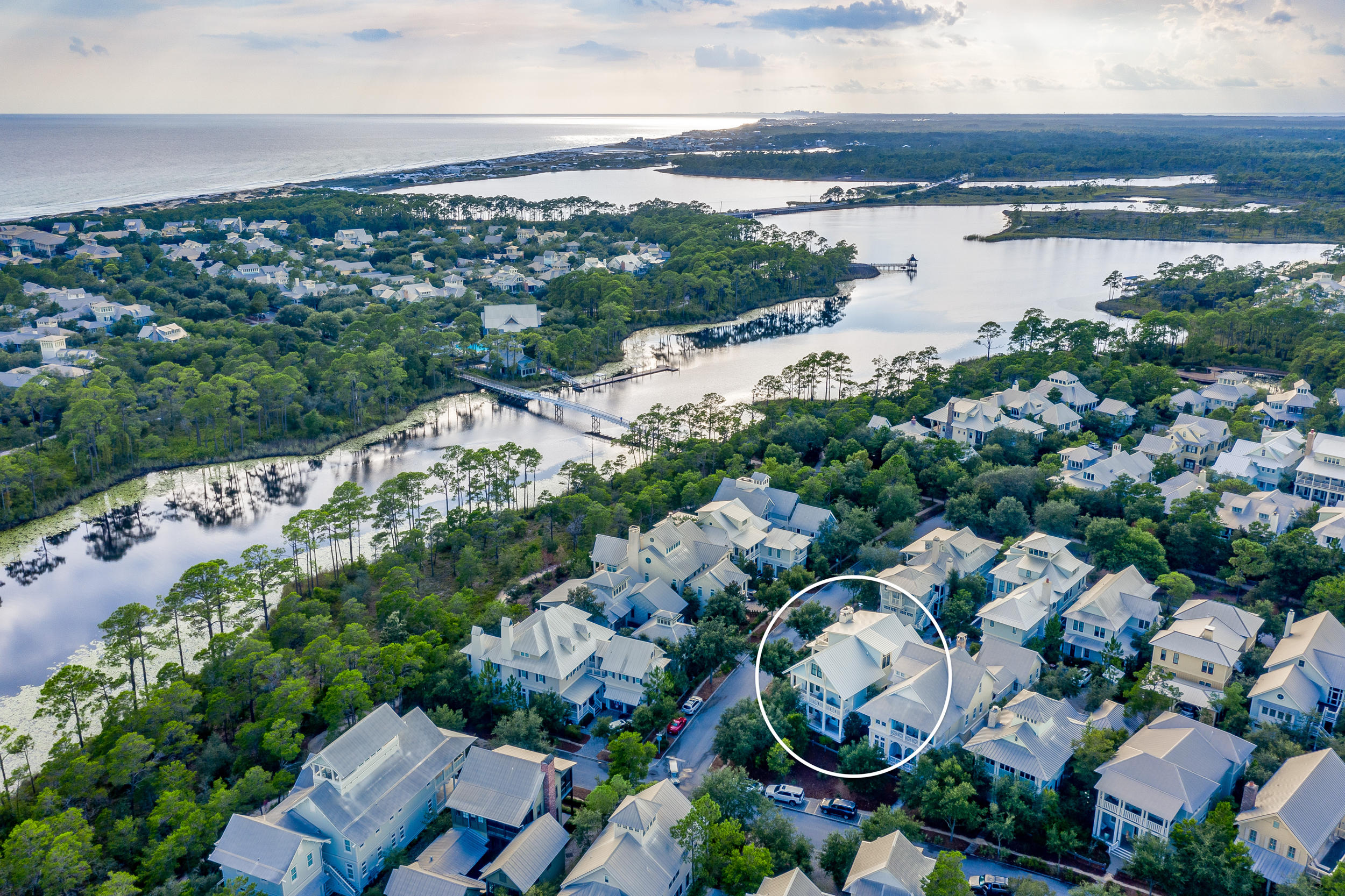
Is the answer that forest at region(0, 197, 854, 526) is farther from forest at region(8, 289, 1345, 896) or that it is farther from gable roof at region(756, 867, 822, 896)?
gable roof at region(756, 867, 822, 896)

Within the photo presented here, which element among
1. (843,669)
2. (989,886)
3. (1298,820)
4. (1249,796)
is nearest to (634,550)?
(843,669)

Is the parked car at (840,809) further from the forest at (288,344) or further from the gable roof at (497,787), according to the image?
the forest at (288,344)

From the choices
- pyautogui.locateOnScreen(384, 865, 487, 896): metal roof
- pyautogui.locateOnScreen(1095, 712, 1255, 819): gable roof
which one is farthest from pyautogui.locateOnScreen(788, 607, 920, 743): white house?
pyautogui.locateOnScreen(384, 865, 487, 896): metal roof

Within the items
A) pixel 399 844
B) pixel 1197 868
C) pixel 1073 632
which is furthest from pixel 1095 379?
pixel 399 844

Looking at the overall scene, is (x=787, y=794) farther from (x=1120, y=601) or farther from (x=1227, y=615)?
Answer: (x=1227, y=615)

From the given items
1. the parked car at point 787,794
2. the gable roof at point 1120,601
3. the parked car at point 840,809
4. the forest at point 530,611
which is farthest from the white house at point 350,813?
the gable roof at point 1120,601

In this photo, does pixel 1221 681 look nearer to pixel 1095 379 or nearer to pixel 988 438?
pixel 988 438
